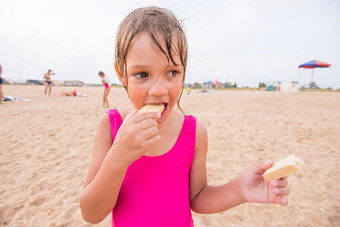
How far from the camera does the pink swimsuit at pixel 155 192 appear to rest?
1.12 metres

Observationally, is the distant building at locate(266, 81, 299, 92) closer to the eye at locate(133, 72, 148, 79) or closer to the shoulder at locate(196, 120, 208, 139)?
the shoulder at locate(196, 120, 208, 139)

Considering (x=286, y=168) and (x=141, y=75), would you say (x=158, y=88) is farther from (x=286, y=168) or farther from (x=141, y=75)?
(x=286, y=168)

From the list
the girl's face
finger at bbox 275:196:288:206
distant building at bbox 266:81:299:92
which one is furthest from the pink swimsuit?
distant building at bbox 266:81:299:92

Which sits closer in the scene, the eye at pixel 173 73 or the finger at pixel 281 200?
the finger at pixel 281 200

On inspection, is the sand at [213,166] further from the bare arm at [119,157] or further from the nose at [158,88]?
the nose at [158,88]

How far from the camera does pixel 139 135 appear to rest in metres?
0.87

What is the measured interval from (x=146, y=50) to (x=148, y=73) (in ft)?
0.41

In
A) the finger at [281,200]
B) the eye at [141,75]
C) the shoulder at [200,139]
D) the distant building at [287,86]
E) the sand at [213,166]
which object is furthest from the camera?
the distant building at [287,86]

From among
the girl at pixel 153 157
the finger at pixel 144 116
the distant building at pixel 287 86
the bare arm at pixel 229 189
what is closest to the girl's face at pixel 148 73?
the girl at pixel 153 157

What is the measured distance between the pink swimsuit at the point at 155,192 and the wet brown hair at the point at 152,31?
451 millimetres

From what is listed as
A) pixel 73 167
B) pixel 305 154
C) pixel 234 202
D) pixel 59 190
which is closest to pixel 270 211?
pixel 234 202

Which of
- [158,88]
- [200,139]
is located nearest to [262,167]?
[200,139]

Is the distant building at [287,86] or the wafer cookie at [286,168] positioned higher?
the wafer cookie at [286,168]

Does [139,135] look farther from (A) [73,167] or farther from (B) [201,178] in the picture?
(A) [73,167]
